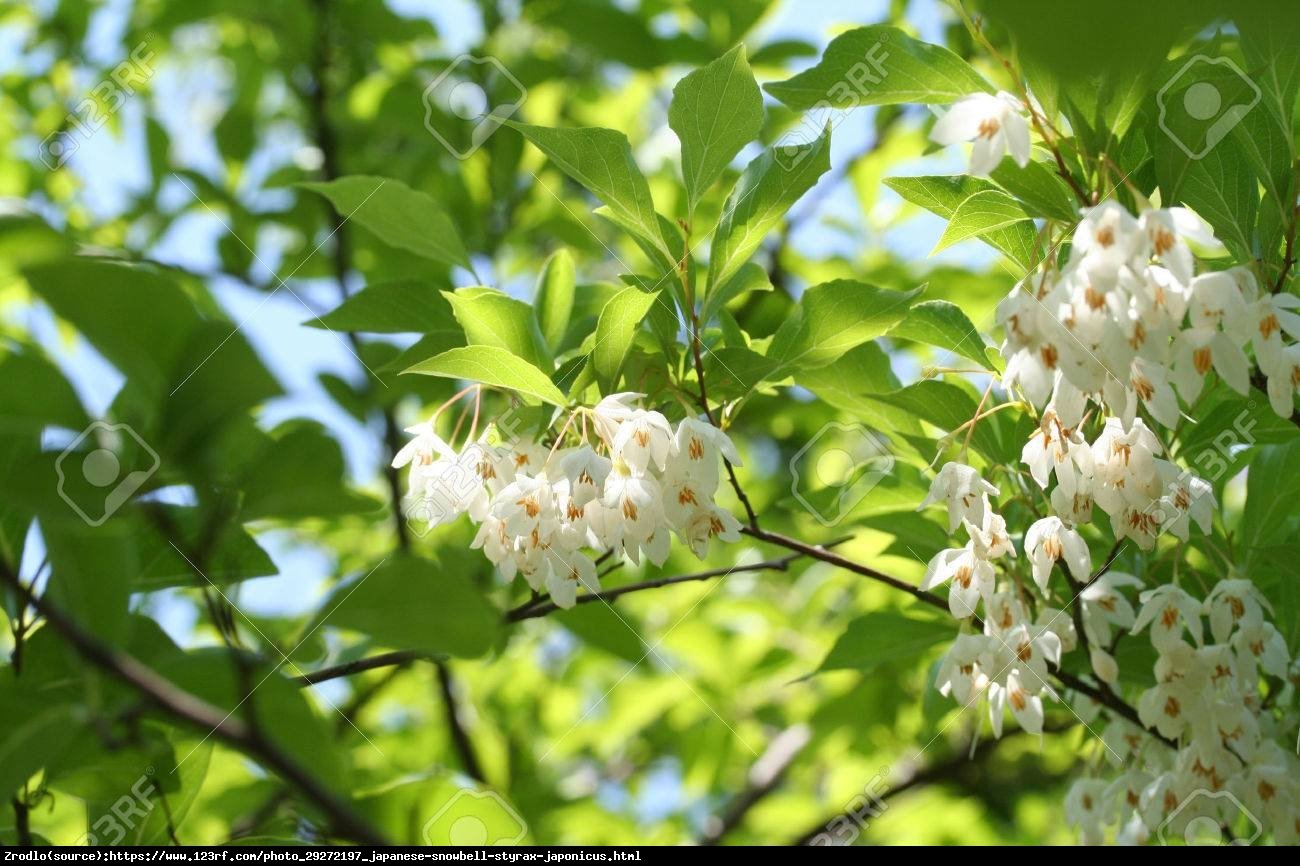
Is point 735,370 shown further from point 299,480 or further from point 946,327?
point 299,480

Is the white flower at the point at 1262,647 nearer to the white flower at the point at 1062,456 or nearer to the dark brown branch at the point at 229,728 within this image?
the white flower at the point at 1062,456

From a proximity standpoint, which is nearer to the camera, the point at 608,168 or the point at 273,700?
the point at 273,700

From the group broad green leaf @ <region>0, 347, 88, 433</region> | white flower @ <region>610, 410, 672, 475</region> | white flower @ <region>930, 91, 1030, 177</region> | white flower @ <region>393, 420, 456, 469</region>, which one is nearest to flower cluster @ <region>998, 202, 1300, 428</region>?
white flower @ <region>930, 91, 1030, 177</region>

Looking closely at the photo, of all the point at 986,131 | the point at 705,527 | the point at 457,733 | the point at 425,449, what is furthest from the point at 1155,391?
the point at 457,733

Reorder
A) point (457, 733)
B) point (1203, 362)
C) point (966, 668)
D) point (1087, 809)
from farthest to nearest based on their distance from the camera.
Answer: point (457, 733)
point (1087, 809)
point (966, 668)
point (1203, 362)

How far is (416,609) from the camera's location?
3.47 feet

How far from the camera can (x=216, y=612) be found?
1.14m

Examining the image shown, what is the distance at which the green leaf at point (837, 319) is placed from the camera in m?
Answer: 1.70

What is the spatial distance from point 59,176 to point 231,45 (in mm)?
839

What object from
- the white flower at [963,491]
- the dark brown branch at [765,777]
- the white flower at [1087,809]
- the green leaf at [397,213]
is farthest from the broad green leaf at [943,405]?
the dark brown branch at [765,777]

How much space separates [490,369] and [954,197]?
0.73 meters

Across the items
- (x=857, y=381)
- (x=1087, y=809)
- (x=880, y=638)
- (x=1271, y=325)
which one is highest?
(x=1271, y=325)

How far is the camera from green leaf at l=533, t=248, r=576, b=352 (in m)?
Answer: 1.96
